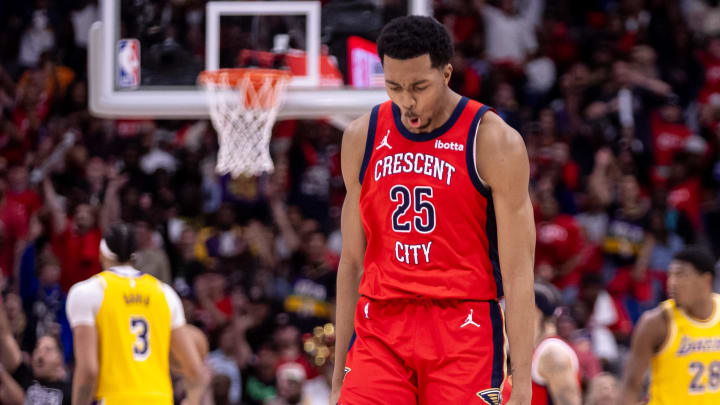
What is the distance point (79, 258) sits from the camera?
10711mm

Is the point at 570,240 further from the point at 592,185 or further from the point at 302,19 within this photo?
the point at 302,19

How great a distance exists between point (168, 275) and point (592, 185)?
4.52 meters

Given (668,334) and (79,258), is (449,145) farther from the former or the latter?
(79,258)

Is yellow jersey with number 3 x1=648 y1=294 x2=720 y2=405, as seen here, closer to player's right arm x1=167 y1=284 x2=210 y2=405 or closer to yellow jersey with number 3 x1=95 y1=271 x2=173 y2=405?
player's right arm x1=167 y1=284 x2=210 y2=405

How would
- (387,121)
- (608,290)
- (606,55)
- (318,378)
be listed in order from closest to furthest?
1. (387,121)
2. (318,378)
3. (608,290)
4. (606,55)

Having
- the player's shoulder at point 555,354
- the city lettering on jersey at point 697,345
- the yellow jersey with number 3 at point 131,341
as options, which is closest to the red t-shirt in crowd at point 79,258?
the yellow jersey with number 3 at point 131,341

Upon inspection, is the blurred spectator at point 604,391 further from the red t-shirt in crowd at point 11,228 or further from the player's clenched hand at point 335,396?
the red t-shirt in crowd at point 11,228

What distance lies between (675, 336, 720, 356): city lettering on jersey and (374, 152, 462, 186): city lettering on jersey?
3.10 meters

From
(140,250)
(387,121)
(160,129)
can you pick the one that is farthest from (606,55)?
(387,121)

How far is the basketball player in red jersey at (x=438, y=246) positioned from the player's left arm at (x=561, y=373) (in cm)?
227

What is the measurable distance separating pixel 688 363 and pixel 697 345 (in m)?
0.11

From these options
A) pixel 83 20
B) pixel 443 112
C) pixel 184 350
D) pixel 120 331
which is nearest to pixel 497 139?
pixel 443 112

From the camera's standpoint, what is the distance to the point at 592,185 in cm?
1175

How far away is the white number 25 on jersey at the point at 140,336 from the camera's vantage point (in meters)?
6.32
